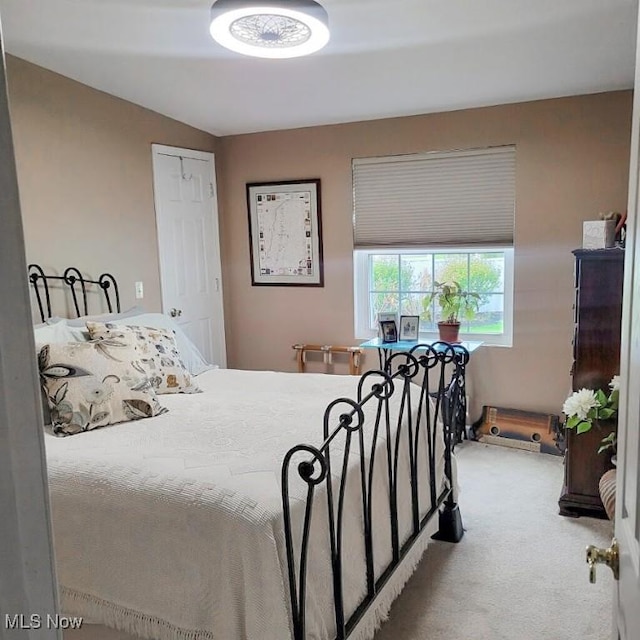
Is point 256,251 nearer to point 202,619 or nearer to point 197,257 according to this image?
point 197,257

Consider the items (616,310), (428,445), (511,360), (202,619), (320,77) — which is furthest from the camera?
(511,360)

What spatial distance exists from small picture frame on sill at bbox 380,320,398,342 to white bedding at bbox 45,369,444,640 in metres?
2.12

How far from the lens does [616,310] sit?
9.26 ft

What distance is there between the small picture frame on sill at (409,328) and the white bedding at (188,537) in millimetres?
2181

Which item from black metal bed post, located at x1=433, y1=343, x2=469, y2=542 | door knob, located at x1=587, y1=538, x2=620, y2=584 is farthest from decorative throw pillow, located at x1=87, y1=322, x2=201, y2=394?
door knob, located at x1=587, y1=538, x2=620, y2=584

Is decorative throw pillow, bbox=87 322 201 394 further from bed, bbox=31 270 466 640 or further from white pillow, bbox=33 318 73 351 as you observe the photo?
bed, bbox=31 270 466 640

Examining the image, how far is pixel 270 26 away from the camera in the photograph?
251cm

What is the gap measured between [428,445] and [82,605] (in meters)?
1.45

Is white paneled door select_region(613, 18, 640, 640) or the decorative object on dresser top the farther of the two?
the decorative object on dresser top

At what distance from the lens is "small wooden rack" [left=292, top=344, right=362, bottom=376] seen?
450cm

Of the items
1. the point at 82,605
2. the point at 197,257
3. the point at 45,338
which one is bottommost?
the point at 82,605

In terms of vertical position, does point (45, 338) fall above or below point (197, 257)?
below

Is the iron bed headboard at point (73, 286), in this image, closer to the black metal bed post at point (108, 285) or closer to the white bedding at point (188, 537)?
the black metal bed post at point (108, 285)

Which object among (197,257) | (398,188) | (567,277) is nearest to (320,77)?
(398,188)
